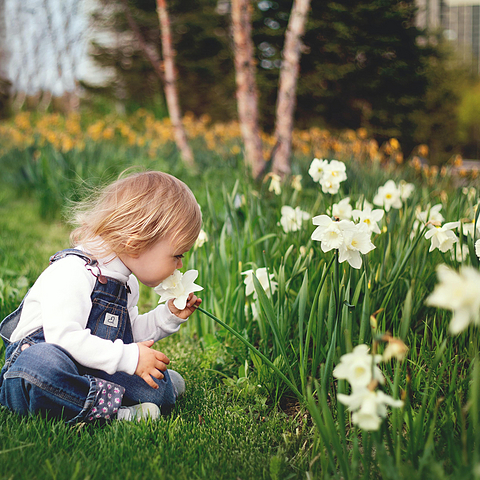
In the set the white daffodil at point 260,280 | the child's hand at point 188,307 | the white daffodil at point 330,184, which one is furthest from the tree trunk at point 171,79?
the child's hand at point 188,307

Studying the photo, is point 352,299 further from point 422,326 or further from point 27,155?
point 27,155

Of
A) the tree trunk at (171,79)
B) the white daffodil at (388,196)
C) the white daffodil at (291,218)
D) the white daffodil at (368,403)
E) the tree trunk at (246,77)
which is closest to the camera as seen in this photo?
the white daffodil at (368,403)

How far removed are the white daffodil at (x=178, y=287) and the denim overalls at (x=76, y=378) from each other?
0.57 feet

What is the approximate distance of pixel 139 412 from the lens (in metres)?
1.55

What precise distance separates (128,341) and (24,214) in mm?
3935

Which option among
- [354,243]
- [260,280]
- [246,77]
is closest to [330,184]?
[260,280]

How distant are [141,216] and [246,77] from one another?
10.9 ft

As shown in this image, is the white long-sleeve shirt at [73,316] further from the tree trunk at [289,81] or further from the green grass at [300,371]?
the tree trunk at [289,81]

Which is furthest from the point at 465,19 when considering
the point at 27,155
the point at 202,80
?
the point at 27,155

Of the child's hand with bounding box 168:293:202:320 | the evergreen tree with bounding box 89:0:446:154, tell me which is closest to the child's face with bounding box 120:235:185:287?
the child's hand with bounding box 168:293:202:320

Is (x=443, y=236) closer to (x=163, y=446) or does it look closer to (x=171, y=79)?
(x=163, y=446)

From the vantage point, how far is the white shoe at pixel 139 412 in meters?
1.51

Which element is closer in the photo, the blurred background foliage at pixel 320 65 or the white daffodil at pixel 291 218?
the white daffodil at pixel 291 218

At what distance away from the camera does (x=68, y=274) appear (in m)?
1.45
